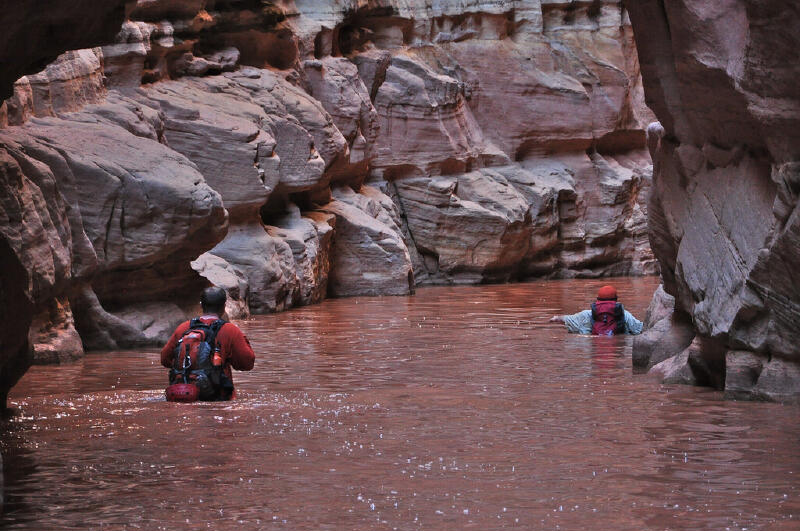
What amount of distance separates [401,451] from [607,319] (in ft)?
28.9

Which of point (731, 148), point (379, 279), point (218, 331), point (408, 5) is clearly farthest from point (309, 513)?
point (408, 5)

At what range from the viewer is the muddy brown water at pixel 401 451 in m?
5.74

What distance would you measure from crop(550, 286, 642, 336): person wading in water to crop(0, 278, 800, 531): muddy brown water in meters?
2.84

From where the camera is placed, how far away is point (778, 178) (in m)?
8.56

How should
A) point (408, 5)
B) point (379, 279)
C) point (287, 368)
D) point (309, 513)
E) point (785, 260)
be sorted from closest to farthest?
1. point (309, 513)
2. point (785, 260)
3. point (287, 368)
4. point (379, 279)
5. point (408, 5)

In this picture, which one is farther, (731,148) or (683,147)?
(683,147)

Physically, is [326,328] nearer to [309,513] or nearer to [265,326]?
[265,326]

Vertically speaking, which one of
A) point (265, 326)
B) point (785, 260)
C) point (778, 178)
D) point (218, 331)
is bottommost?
point (265, 326)

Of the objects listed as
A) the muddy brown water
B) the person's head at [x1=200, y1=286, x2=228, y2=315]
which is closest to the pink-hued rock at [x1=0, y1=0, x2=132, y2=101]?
the person's head at [x1=200, y1=286, x2=228, y2=315]

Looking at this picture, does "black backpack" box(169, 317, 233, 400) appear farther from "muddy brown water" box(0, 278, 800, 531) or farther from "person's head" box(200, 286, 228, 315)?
"muddy brown water" box(0, 278, 800, 531)

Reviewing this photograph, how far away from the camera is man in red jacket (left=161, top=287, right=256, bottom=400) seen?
353 inches

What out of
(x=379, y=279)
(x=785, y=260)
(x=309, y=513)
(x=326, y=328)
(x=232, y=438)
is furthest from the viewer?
(x=379, y=279)

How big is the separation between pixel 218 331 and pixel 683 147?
4.28 metres

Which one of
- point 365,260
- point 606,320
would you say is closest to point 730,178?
point 606,320
